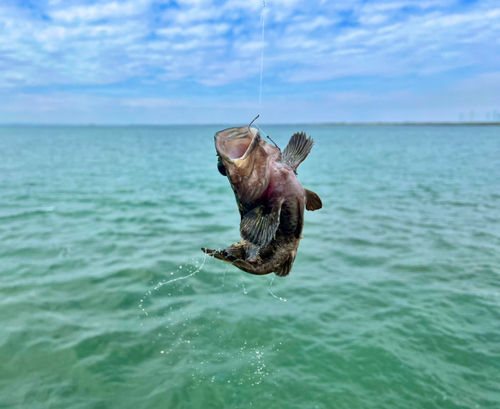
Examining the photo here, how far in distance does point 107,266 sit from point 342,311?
6.85 m

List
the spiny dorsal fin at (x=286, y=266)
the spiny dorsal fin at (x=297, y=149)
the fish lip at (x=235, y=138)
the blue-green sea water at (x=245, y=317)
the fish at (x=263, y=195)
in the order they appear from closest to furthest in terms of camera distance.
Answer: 1. the fish lip at (x=235, y=138)
2. the fish at (x=263, y=195)
3. the spiny dorsal fin at (x=297, y=149)
4. the spiny dorsal fin at (x=286, y=266)
5. the blue-green sea water at (x=245, y=317)

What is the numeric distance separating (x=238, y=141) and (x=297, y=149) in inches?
39.8

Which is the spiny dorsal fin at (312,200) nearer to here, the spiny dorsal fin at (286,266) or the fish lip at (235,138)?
the spiny dorsal fin at (286,266)

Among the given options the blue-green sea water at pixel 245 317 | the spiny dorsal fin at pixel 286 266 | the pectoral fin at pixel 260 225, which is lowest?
the blue-green sea water at pixel 245 317

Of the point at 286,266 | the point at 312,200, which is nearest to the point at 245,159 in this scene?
the point at 312,200

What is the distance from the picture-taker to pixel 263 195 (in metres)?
3.79

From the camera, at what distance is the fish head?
10.8 ft

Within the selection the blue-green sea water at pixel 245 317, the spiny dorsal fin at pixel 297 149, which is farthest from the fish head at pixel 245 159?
the blue-green sea water at pixel 245 317

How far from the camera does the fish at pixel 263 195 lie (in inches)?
133

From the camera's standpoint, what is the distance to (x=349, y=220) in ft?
55.3

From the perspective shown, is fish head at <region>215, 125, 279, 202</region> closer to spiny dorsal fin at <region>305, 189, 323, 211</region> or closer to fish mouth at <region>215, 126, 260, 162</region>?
fish mouth at <region>215, 126, 260, 162</region>

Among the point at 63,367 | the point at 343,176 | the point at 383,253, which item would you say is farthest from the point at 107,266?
the point at 343,176

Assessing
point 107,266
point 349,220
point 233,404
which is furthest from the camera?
point 349,220

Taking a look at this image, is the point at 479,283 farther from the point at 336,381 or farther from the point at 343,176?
the point at 343,176
